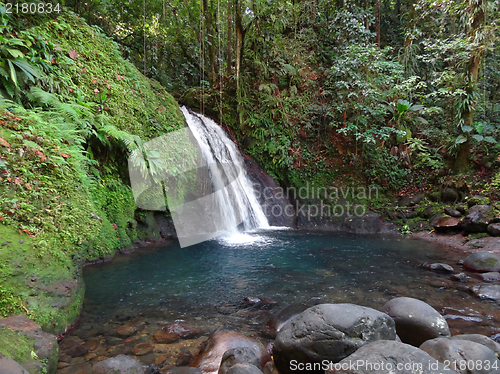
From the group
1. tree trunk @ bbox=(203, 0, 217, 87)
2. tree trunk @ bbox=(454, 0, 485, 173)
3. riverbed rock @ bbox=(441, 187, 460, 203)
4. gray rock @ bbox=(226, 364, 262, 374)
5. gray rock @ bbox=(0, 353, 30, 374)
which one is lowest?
gray rock @ bbox=(226, 364, 262, 374)

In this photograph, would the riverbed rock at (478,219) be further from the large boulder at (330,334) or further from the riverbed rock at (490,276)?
the large boulder at (330,334)

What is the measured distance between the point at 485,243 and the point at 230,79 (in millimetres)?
11379

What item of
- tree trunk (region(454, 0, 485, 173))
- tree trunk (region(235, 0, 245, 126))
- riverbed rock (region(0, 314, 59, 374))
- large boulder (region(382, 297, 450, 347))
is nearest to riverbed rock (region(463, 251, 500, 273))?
large boulder (region(382, 297, 450, 347))

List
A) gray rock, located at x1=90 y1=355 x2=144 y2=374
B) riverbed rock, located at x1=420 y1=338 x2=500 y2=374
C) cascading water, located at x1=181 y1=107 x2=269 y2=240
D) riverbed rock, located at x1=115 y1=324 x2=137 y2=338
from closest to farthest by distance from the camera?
riverbed rock, located at x1=420 y1=338 x2=500 y2=374 → gray rock, located at x1=90 y1=355 x2=144 y2=374 → riverbed rock, located at x1=115 y1=324 x2=137 y2=338 → cascading water, located at x1=181 y1=107 x2=269 y2=240

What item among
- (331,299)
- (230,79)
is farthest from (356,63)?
(331,299)

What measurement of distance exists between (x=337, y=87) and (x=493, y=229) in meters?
7.49

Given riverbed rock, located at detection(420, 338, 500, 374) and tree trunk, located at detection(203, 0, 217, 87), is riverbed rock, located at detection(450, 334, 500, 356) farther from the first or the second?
tree trunk, located at detection(203, 0, 217, 87)

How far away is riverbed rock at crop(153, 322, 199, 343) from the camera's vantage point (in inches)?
143

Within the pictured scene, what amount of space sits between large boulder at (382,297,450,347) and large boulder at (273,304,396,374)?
1.96ft

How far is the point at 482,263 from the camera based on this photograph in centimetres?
592

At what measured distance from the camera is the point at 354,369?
2199 mm

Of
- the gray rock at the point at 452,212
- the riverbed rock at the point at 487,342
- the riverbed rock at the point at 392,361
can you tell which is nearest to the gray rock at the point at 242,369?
the riverbed rock at the point at 392,361

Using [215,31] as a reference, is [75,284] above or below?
below

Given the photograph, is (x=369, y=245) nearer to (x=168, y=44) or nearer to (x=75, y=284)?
(x=75, y=284)
